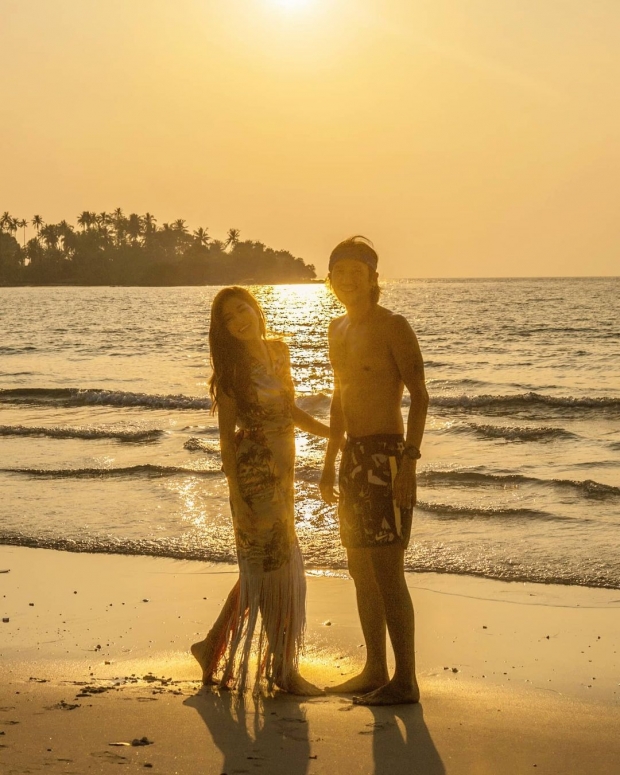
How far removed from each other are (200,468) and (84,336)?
112 ft

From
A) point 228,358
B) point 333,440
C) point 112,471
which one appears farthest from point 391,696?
point 112,471

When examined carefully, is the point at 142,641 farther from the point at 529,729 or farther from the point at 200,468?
the point at 200,468

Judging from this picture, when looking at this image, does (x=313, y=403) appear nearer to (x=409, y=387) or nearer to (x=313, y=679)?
(x=313, y=679)

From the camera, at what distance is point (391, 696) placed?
4.48m

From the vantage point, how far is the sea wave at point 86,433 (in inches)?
577

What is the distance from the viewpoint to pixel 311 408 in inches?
809

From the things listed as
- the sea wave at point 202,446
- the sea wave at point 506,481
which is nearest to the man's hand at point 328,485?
the sea wave at point 506,481

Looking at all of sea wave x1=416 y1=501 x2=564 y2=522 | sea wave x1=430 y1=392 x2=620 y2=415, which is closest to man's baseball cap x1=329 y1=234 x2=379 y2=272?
→ sea wave x1=416 y1=501 x2=564 y2=522

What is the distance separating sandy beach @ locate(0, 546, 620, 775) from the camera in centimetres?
380

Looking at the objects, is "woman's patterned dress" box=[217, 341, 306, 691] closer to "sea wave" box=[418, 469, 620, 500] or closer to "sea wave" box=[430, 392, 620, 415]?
"sea wave" box=[418, 469, 620, 500]

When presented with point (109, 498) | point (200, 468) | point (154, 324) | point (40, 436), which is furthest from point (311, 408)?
point (154, 324)

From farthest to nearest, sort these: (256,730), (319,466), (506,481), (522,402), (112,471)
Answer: (522,402), (319,466), (112,471), (506,481), (256,730)

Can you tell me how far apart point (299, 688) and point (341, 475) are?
3.28 ft

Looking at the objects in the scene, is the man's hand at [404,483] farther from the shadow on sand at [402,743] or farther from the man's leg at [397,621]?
the shadow on sand at [402,743]
